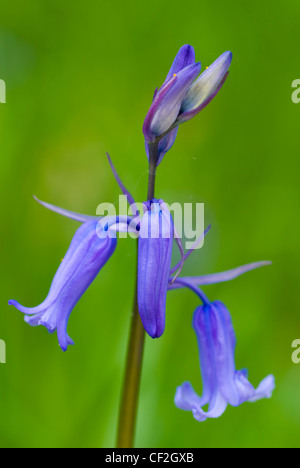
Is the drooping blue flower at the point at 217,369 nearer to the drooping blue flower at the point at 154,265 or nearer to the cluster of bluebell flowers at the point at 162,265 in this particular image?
the cluster of bluebell flowers at the point at 162,265

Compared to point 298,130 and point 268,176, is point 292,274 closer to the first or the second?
point 268,176

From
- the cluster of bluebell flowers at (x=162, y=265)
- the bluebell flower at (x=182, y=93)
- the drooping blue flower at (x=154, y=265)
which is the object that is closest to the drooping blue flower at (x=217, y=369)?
the cluster of bluebell flowers at (x=162, y=265)

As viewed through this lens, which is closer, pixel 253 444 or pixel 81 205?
pixel 253 444

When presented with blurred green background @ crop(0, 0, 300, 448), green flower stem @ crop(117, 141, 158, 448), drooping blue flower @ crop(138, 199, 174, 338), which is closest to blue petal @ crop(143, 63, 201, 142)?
drooping blue flower @ crop(138, 199, 174, 338)

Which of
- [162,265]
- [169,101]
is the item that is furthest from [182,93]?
[162,265]

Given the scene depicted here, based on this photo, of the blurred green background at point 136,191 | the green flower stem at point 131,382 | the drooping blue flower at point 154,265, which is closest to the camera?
the drooping blue flower at point 154,265

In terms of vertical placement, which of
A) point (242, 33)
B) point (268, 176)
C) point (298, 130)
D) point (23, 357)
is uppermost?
point (242, 33)
